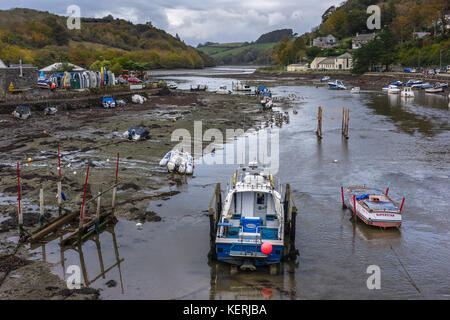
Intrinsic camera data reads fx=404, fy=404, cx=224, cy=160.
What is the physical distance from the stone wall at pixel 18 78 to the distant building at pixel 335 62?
358 feet

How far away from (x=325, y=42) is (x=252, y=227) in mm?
190001

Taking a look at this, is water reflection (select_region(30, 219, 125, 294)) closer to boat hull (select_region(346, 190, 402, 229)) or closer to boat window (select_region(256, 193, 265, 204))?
boat window (select_region(256, 193, 265, 204))

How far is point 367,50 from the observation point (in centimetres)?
11625

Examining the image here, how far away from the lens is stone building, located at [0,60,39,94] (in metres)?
54.9

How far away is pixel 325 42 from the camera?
625ft

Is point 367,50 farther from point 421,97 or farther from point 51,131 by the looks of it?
point 51,131

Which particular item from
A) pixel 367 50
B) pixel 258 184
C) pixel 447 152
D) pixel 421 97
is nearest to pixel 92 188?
pixel 258 184

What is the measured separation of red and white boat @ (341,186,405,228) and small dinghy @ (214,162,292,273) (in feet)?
12.7

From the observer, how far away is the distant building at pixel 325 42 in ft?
620

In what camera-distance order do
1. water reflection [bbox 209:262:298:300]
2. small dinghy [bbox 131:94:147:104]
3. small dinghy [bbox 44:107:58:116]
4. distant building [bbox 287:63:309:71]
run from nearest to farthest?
water reflection [bbox 209:262:298:300], small dinghy [bbox 44:107:58:116], small dinghy [bbox 131:94:147:104], distant building [bbox 287:63:309:71]

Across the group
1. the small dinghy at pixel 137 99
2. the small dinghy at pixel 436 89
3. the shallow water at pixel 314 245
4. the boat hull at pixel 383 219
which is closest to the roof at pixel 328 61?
the small dinghy at pixel 436 89

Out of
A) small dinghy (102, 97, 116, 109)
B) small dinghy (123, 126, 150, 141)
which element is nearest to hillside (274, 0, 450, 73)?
small dinghy (102, 97, 116, 109)

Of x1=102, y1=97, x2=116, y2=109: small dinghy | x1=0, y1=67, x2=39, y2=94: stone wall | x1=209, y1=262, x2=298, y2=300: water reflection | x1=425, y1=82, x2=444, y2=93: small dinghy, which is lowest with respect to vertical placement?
x1=209, y1=262, x2=298, y2=300: water reflection

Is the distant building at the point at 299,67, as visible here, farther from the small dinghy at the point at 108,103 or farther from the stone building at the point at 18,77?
the stone building at the point at 18,77
